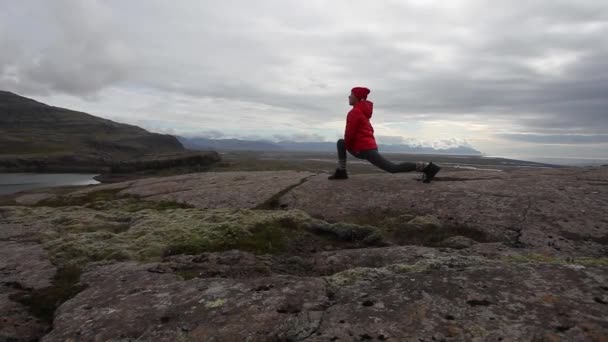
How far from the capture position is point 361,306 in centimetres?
558

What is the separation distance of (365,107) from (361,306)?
10503 mm

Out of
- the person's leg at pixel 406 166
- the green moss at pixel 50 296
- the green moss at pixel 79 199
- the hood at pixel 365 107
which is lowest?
the green moss at pixel 50 296

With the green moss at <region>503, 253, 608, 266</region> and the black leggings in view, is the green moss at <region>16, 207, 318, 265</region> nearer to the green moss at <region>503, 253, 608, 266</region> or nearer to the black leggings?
the black leggings

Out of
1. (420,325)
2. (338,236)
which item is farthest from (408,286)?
(338,236)

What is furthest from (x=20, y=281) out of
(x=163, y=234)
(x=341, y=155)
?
(x=341, y=155)

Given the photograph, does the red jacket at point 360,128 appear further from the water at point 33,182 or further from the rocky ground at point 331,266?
the water at point 33,182

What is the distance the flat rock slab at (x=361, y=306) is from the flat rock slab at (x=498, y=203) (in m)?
3.42

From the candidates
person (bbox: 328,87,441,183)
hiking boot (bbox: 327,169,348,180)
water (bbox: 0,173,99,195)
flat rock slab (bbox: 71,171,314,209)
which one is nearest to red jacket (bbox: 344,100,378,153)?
person (bbox: 328,87,441,183)

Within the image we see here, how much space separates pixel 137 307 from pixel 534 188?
12.8 metres

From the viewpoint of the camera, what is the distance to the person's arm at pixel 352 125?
14.6 metres

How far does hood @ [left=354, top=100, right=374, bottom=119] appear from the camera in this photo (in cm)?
1478

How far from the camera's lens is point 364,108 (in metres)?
14.8

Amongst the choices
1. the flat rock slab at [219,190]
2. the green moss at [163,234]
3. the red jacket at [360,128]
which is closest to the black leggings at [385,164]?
the red jacket at [360,128]

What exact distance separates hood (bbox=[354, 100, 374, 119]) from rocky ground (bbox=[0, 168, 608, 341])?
291 cm
